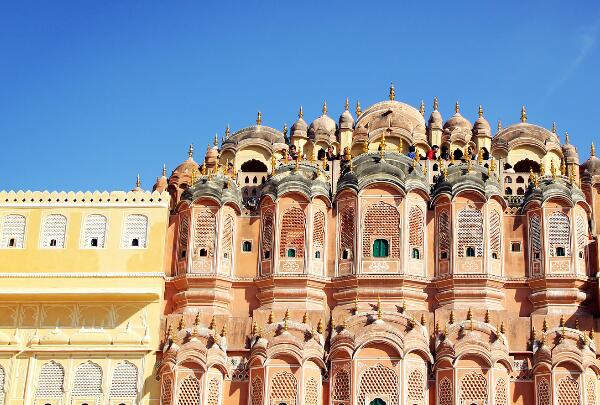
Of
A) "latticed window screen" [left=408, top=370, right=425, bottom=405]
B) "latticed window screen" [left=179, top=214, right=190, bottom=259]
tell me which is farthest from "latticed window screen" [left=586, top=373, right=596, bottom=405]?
"latticed window screen" [left=179, top=214, right=190, bottom=259]

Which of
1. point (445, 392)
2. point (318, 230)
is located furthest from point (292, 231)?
point (445, 392)

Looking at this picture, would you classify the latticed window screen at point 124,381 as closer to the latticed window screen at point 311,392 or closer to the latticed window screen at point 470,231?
the latticed window screen at point 311,392

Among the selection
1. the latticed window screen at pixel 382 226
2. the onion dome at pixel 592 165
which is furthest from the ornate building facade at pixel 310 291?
the onion dome at pixel 592 165

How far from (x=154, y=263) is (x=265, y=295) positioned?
3.26 meters

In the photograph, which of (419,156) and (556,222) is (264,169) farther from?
(556,222)

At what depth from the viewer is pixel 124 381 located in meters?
30.8

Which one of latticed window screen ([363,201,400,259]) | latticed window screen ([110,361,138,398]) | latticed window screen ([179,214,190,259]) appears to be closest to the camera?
latticed window screen ([110,361,138,398])

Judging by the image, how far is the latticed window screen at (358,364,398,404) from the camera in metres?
29.5

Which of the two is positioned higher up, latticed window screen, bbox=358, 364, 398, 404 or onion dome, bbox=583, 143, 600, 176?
onion dome, bbox=583, 143, 600, 176

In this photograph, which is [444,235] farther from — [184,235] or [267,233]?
[184,235]

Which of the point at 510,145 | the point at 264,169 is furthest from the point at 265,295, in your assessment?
the point at 510,145

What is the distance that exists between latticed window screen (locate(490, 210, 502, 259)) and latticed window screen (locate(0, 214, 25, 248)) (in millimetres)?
13390

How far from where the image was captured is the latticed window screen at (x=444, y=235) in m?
32.3

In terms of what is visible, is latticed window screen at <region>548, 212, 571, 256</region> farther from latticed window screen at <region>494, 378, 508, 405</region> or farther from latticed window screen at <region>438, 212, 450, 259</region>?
latticed window screen at <region>494, 378, 508, 405</region>
